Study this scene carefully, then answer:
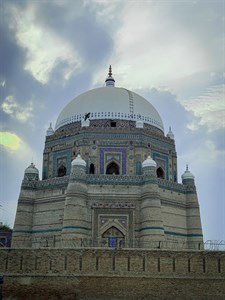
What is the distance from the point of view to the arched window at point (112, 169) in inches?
908

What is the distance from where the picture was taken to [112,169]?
2327 cm

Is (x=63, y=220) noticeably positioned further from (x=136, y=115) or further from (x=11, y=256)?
(x=136, y=115)

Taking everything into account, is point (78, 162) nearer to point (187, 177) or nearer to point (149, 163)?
point (149, 163)

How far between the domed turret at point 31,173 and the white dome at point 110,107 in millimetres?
3268

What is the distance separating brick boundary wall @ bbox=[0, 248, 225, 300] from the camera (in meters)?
16.6

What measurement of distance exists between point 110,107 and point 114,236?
7.26 meters

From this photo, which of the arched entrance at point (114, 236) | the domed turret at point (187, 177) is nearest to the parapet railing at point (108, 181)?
the domed turret at point (187, 177)

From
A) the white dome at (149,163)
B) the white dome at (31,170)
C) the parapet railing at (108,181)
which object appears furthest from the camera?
the white dome at (31,170)

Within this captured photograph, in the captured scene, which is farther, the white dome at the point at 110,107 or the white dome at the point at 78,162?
the white dome at the point at 110,107

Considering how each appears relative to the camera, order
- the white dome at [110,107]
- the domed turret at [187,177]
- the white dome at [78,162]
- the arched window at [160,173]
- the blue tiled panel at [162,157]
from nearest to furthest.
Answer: the white dome at [78,162] < the domed turret at [187,177] < the blue tiled panel at [162,157] < the arched window at [160,173] < the white dome at [110,107]

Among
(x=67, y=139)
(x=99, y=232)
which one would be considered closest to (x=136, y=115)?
(x=67, y=139)

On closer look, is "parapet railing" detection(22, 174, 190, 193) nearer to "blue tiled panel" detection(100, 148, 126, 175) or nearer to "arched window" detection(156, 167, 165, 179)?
"blue tiled panel" detection(100, 148, 126, 175)

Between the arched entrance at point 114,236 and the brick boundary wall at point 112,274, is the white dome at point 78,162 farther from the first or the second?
the brick boundary wall at point 112,274

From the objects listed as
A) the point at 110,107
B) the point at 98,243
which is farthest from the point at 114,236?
the point at 110,107
